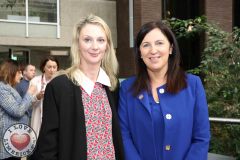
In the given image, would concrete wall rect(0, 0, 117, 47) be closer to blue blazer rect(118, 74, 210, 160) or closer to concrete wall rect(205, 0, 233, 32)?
concrete wall rect(205, 0, 233, 32)

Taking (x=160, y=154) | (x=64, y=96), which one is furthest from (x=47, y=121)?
(x=160, y=154)

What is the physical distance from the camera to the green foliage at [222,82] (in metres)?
4.57

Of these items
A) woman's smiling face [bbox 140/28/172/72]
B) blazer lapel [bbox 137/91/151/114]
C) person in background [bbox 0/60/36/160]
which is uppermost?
woman's smiling face [bbox 140/28/172/72]

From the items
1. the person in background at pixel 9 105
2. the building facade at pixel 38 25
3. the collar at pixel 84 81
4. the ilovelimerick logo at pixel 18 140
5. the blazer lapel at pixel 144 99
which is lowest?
the ilovelimerick logo at pixel 18 140

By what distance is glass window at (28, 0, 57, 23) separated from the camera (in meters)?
16.7

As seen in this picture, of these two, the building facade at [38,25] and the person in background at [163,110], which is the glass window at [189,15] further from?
the person in background at [163,110]

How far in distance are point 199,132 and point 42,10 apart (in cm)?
1510

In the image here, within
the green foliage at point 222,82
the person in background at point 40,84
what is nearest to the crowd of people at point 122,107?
the green foliage at point 222,82

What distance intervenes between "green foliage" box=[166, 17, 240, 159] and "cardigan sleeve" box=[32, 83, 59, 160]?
2.41 meters

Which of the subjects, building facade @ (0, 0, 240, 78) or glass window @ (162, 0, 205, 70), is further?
glass window @ (162, 0, 205, 70)

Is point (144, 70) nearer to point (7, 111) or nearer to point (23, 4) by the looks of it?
point (7, 111)

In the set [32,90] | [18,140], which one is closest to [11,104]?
[18,140]

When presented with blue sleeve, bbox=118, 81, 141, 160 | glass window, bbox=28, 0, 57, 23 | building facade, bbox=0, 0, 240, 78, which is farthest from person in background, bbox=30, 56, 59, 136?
glass window, bbox=28, 0, 57, 23

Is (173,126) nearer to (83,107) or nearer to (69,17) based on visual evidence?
(83,107)
